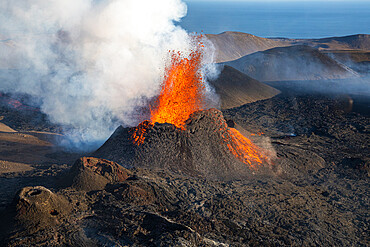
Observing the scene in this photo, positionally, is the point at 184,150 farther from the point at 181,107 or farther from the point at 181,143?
the point at 181,107

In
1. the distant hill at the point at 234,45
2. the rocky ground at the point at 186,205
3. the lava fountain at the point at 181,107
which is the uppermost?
the distant hill at the point at 234,45

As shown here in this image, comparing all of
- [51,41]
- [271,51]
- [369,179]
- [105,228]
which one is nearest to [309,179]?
[369,179]

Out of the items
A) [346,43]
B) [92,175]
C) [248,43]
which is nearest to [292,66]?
[248,43]

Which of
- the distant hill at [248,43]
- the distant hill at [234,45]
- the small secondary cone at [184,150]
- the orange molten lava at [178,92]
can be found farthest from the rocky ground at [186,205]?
the distant hill at [234,45]

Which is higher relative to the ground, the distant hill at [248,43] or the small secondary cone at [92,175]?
the distant hill at [248,43]

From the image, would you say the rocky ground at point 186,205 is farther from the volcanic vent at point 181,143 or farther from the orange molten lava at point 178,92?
the orange molten lava at point 178,92

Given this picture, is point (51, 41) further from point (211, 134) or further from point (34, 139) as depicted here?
point (211, 134)

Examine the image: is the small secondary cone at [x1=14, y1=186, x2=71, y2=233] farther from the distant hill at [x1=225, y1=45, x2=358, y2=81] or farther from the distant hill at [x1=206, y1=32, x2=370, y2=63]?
the distant hill at [x1=206, y1=32, x2=370, y2=63]
